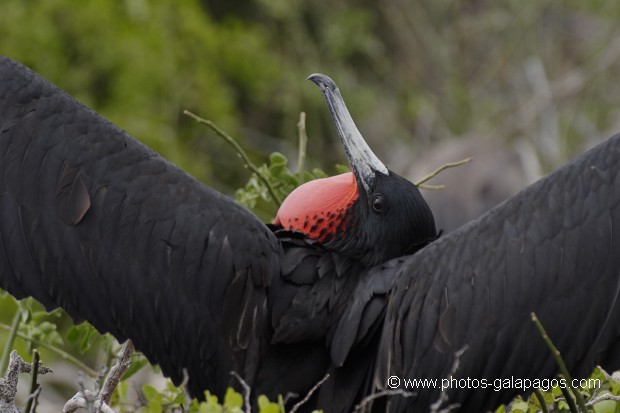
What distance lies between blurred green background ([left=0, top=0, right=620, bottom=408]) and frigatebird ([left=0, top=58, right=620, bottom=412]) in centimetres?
420

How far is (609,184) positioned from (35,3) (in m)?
5.39

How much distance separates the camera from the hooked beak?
3.48 m

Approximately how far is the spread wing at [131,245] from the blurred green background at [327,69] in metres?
4.18

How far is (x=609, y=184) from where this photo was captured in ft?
9.73

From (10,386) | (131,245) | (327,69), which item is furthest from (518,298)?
(327,69)

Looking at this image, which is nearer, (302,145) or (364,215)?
(364,215)

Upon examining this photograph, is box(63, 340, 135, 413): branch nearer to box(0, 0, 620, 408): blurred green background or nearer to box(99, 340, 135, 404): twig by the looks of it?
box(99, 340, 135, 404): twig

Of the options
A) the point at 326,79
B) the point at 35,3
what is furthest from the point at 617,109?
the point at 326,79

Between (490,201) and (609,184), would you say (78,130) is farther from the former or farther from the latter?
(490,201)

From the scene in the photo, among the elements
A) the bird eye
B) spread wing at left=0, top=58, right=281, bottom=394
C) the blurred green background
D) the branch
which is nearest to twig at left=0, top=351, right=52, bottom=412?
the branch

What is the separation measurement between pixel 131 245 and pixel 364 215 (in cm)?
69

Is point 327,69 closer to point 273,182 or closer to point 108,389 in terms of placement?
→ point 273,182

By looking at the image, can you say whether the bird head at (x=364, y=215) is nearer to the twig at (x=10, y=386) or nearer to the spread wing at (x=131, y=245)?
the spread wing at (x=131, y=245)

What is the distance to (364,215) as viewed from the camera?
3.39 meters
